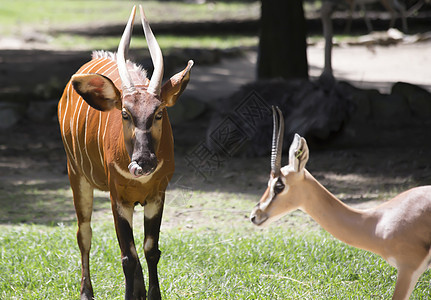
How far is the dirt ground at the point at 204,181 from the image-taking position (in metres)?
6.52

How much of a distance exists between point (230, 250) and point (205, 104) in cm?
576

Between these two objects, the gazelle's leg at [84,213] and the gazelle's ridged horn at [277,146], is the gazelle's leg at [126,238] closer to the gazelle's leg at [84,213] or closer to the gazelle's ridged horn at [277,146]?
the gazelle's leg at [84,213]

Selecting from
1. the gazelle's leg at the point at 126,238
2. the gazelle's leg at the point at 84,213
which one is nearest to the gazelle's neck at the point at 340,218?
the gazelle's leg at the point at 126,238

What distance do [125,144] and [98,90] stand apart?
13.7 inches

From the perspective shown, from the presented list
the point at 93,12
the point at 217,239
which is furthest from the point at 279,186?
the point at 93,12

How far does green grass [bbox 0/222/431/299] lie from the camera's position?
14.3 ft

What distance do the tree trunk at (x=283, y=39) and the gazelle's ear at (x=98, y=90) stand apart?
6834 millimetres

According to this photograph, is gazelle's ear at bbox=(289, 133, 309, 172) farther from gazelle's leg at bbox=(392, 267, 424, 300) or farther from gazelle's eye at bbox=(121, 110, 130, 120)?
gazelle's eye at bbox=(121, 110, 130, 120)

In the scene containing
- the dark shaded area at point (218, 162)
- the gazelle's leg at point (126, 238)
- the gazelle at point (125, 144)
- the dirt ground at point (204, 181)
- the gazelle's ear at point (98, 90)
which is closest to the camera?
the gazelle at point (125, 144)

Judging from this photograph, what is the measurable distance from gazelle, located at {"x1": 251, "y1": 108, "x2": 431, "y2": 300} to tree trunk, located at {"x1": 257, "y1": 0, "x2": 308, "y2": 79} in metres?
7.00

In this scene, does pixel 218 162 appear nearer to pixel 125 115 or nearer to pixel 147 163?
pixel 125 115

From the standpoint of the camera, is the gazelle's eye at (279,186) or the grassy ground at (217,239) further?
the grassy ground at (217,239)

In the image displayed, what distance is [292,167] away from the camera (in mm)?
3248

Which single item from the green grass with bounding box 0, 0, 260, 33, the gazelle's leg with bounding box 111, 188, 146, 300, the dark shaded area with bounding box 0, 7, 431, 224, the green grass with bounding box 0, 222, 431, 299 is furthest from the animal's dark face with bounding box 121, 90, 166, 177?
the green grass with bounding box 0, 0, 260, 33
